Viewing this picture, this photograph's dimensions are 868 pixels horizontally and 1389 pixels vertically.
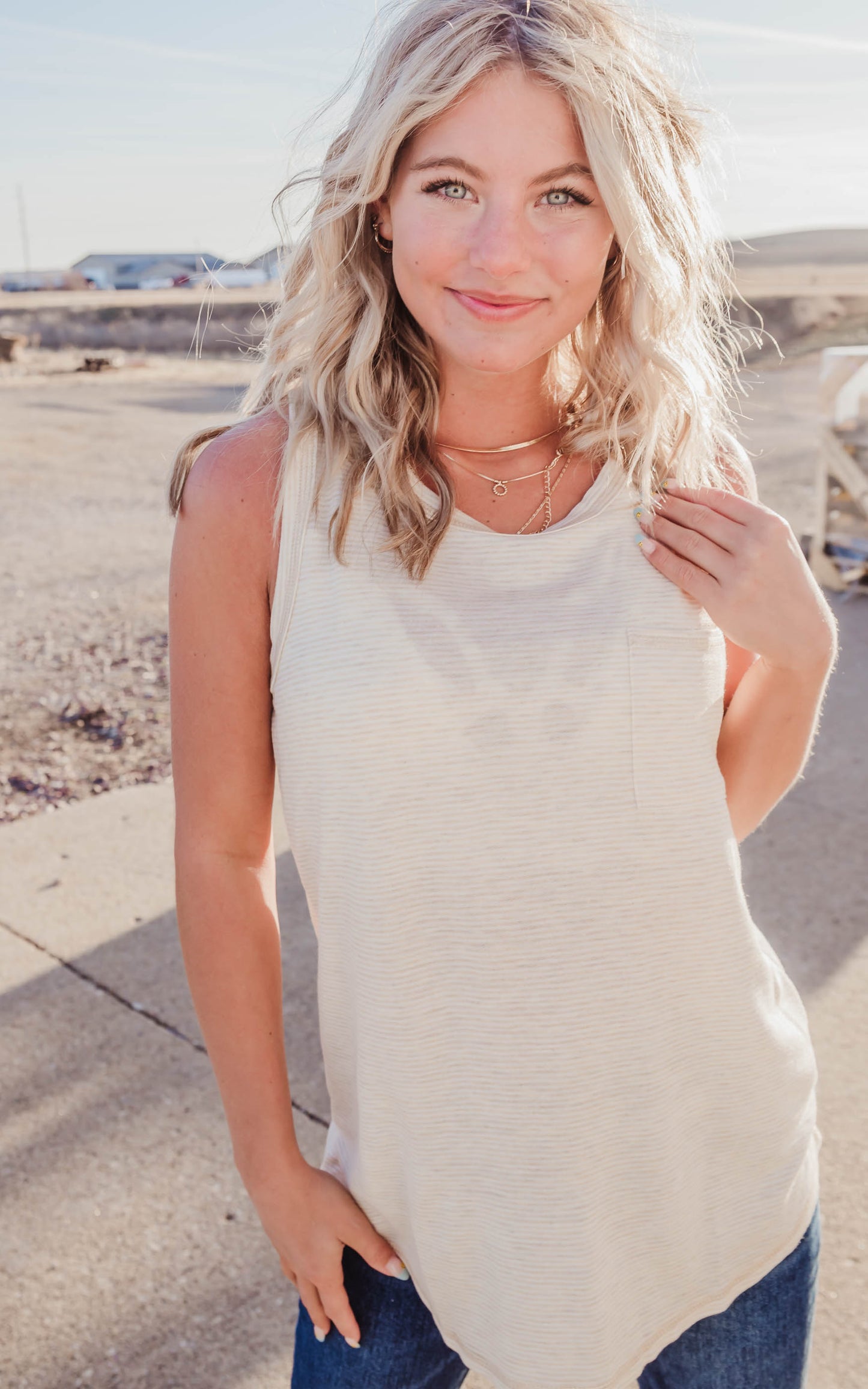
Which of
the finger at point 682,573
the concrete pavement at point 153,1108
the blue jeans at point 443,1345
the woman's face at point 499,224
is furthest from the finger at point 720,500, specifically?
the blue jeans at point 443,1345

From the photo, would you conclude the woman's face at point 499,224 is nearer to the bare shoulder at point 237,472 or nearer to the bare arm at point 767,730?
the bare shoulder at point 237,472

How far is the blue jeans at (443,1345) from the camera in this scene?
1.30 metres

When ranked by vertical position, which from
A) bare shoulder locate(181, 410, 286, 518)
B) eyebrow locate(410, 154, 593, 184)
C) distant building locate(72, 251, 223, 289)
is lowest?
distant building locate(72, 251, 223, 289)

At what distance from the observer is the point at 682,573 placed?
4.33ft

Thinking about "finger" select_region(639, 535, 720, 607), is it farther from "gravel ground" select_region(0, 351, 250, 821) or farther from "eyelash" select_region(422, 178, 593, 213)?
"gravel ground" select_region(0, 351, 250, 821)

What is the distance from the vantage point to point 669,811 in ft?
4.14

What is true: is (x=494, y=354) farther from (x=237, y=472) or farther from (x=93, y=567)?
(x=93, y=567)

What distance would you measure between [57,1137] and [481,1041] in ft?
4.74

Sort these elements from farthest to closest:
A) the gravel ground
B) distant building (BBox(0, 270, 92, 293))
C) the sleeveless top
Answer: distant building (BBox(0, 270, 92, 293)), the gravel ground, the sleeveless top

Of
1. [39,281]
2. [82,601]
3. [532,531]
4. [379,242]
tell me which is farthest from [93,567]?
[39,281]

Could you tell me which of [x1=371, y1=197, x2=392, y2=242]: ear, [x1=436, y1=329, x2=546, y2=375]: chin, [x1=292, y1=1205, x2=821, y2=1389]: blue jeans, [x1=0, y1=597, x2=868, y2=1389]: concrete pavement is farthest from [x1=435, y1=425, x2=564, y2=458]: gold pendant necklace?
[x1=292, y1=1205, x2=821, y2=1389]: blue jeans

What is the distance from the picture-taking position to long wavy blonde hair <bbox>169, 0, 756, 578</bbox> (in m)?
1.27

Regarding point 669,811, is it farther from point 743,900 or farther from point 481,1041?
point 481,1041

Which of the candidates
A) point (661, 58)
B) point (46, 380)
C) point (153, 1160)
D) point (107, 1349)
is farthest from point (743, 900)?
point (46, 380)
